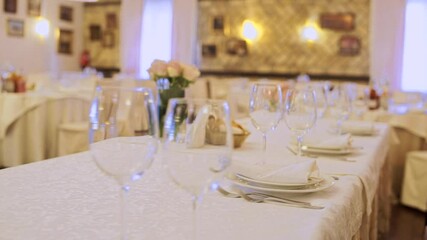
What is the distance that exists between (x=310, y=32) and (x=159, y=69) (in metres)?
7.90

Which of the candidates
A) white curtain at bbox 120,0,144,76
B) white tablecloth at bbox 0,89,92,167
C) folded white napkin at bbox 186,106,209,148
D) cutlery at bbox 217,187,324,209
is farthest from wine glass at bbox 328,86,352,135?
white curtain at bbox 120,0,144,76

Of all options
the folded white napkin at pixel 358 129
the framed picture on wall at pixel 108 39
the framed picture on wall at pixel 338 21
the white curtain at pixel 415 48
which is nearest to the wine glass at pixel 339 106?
the folded white napkin at pixel 358 129

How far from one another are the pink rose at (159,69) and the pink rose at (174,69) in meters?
0.02

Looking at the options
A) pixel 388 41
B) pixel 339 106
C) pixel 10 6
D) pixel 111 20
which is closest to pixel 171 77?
pixel 339 106

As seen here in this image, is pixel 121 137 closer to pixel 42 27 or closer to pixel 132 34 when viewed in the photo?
pixel 132 34

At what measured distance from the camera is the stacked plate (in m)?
1.16

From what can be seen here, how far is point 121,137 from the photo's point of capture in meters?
0.86

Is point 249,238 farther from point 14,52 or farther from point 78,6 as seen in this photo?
point 78,6

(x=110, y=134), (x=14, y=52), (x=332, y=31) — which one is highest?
(x=332, y=31)

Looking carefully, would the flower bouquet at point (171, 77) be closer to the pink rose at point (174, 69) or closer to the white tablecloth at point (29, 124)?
the pink rose at point (174, 69)

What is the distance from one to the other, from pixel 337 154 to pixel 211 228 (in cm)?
100

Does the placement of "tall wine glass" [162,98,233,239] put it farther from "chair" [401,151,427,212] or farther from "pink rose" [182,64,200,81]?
"chair" [401,151,427,212]

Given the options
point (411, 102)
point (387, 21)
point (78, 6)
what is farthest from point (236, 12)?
point (411, 102)

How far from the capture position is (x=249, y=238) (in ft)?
2.91
